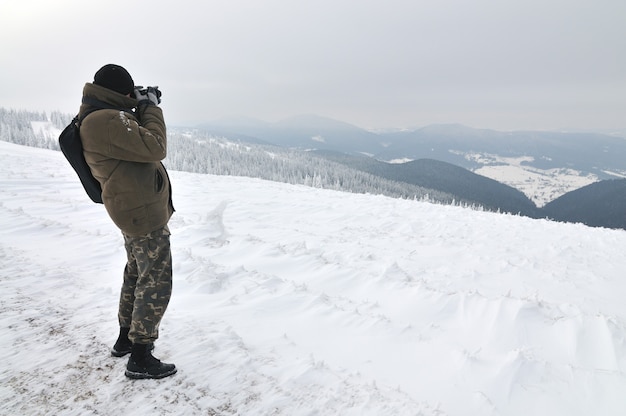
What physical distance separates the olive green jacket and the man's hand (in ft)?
0.23

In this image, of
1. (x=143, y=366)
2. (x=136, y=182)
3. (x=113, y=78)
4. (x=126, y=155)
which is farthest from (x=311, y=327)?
(x=113, y=78)

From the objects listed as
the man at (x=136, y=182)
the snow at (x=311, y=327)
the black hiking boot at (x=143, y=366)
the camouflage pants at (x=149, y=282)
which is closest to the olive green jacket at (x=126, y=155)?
the man at (x=136, y=182)

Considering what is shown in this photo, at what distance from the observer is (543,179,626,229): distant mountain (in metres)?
147

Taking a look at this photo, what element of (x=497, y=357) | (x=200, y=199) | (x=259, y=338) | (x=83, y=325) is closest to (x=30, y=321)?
(x=83, y=325)

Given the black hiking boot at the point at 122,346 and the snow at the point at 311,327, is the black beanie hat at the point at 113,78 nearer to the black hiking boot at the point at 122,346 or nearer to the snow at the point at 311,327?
the black hiking boot at the point at 122,346

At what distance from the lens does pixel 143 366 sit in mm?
3078

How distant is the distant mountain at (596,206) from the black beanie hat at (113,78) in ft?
604

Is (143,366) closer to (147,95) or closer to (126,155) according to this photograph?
(126,155)

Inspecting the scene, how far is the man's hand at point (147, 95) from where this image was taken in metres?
3.05

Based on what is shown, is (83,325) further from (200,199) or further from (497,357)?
(200,199)

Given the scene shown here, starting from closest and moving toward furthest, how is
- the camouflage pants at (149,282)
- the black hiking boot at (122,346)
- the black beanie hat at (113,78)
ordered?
the black beanie hat at (113,78)
the camouflage pants at (149,282)
the black hiking boot at (122,346)

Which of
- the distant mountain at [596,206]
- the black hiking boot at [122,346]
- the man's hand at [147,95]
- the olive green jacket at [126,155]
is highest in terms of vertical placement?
the man's hand at [147,95]

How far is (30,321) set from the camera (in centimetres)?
392

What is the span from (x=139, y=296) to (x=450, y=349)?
3.64 meters
